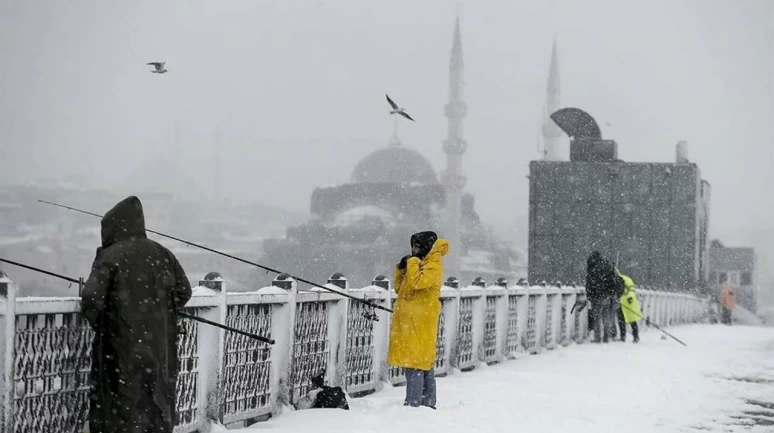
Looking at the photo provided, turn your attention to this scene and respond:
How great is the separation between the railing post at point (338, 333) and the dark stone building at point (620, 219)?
52.0 meters

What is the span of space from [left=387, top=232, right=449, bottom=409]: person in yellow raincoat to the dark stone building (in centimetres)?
5276

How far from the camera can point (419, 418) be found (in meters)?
8.63

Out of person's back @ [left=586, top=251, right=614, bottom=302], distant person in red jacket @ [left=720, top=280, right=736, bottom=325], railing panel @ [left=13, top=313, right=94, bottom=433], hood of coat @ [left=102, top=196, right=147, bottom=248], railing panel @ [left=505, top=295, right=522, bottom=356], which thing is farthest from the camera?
distant person in red jacket @ [left=720, top=280, right=736, bottom=325]

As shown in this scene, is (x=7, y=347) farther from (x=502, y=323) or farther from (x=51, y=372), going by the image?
(x=502, y=323)

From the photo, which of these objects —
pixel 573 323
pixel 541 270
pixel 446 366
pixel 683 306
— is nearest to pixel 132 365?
pixel 446 366

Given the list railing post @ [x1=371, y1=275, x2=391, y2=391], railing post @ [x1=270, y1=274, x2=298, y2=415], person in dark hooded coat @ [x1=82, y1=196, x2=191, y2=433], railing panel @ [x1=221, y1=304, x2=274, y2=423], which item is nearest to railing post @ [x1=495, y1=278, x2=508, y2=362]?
railing post @ [x1=371, y1=275, x2=391, y2=391]

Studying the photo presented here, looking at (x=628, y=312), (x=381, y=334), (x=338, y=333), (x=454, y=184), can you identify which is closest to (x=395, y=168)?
(x=454, y=184)

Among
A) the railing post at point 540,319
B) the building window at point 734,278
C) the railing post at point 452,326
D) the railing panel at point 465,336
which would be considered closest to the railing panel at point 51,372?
the railing post at point 452,326

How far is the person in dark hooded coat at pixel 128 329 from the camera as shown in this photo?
18.7 ft

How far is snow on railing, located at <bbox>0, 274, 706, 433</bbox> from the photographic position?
557 centimetres

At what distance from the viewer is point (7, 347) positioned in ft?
17.6

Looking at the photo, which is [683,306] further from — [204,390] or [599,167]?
[204,390]

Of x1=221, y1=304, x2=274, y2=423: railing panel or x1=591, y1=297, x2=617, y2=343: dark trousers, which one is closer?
x1=221, y1=304, x2=274, y2=423: railing panel

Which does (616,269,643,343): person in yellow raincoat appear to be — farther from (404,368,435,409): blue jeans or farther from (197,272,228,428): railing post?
(197,272,228,428): railing post
